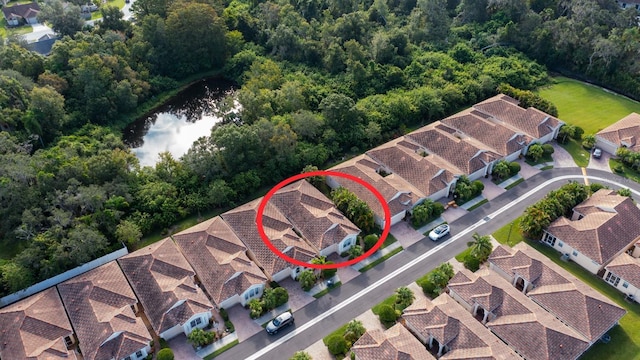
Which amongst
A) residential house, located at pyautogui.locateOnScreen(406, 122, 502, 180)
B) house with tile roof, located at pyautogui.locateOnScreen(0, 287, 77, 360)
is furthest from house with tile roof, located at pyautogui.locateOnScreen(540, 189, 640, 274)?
house with tile roof, located at pyautogui.locateOnScreen(0, 287, 77, 360)

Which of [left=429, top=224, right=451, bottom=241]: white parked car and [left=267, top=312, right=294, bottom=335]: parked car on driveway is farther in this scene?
[left=429, top=224, right=451, bottom=241]: white parked car

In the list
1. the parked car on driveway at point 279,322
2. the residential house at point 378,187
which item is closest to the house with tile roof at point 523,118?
the residential house at point 378,187

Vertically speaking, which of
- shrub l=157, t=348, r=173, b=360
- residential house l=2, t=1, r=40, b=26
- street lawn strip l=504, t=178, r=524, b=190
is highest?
residential house l=2, t=1, r=40, b=26

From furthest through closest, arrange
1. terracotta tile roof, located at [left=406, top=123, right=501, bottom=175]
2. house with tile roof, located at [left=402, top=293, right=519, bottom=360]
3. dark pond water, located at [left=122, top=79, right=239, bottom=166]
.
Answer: dark pond water, located at [left=122, top=79, right=239, bottom=166]
terracotta tile roof, located at [left=406, top=123, right=501, bottom=175]
house with tile roof, located at [left=402, top=293, right=519, bottom=360]

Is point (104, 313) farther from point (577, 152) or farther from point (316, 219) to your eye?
point (577, 152)

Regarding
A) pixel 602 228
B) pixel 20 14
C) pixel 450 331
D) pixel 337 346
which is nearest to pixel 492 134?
pixel 602 228

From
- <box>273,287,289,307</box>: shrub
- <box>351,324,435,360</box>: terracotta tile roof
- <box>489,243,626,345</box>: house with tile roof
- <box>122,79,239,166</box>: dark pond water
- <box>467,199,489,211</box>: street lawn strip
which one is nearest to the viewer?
<box>351,324,435,360</box>: terracotta tile roof

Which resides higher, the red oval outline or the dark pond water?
the dark pond water

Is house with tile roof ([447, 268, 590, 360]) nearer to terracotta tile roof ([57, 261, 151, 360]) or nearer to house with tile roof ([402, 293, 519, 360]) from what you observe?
house with tile roof ([402, 293, 519, 360])
